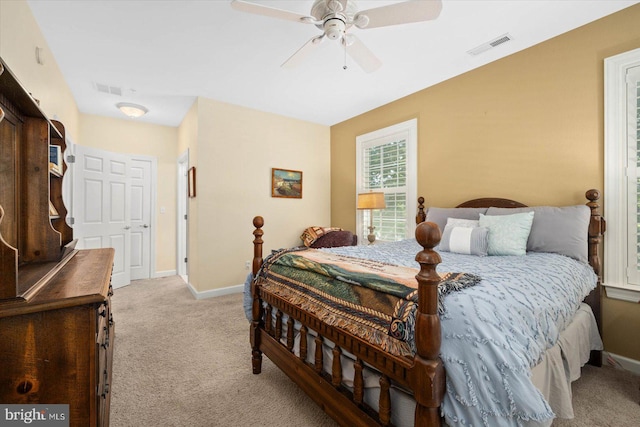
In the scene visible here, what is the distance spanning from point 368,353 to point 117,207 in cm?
472

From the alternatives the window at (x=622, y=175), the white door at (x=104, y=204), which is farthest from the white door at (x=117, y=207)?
the window at (x=622, y=175)

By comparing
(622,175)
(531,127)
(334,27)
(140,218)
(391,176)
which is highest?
(334,27)

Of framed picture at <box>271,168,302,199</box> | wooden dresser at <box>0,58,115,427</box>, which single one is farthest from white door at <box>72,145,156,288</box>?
wooden dresser at <box>0,58,115,427</box>

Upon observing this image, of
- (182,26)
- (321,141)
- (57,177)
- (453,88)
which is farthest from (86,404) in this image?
(321,141)

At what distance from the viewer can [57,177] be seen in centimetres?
188

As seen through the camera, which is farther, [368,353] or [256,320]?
[256,320]

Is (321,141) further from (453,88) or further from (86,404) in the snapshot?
(86,404)

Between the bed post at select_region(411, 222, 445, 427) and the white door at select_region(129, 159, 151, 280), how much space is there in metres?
4.98

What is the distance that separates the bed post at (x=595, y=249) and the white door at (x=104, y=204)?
17.7ft

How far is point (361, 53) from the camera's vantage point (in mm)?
2217

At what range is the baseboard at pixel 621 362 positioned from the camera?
207 centimetres

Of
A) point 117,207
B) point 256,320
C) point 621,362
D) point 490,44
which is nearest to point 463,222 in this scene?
point 621,362

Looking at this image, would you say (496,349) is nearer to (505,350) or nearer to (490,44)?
(505,350)

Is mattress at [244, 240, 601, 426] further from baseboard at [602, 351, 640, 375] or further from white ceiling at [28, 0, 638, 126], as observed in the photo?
white ceiling at [28, 0, 638, 126]
